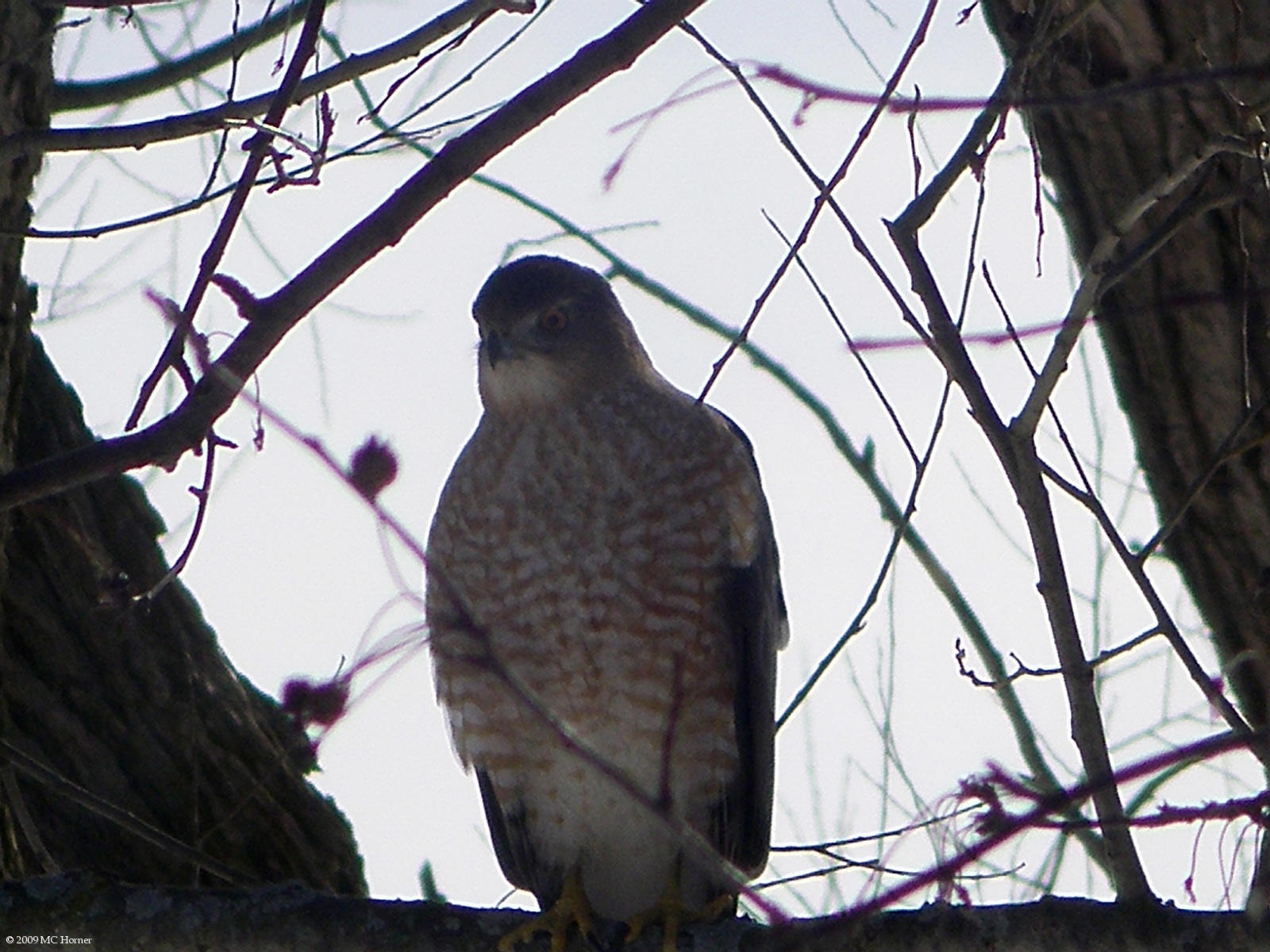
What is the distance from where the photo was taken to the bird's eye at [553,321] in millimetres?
5027

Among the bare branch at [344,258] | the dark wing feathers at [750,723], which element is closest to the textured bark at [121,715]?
the dark wing feathers at [750,723]

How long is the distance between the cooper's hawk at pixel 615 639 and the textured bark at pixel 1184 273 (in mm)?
1118

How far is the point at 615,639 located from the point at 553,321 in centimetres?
117

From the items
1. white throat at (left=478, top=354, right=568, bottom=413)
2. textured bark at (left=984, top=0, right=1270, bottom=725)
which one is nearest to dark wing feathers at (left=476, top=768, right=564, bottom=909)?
white throat at (left=478, top=354, right=568, bottom=413)

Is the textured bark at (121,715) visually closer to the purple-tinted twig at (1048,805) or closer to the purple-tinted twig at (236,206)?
the purple-tinted twig at (236,206)

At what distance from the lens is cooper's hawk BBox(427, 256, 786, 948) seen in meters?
4.28

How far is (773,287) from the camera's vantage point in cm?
250

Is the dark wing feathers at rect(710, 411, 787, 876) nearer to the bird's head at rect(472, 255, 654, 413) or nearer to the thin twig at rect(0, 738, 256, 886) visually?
the bird's head at rect(472, 255, 654, 413)

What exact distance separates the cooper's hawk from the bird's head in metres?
0.17

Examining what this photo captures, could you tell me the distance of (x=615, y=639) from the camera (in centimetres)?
427

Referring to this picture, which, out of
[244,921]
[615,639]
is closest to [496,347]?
[615,639]

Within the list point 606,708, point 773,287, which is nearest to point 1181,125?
point 773,287

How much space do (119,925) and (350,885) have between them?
1304 mm

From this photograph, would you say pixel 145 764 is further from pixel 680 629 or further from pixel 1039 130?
pixel 1039 130
